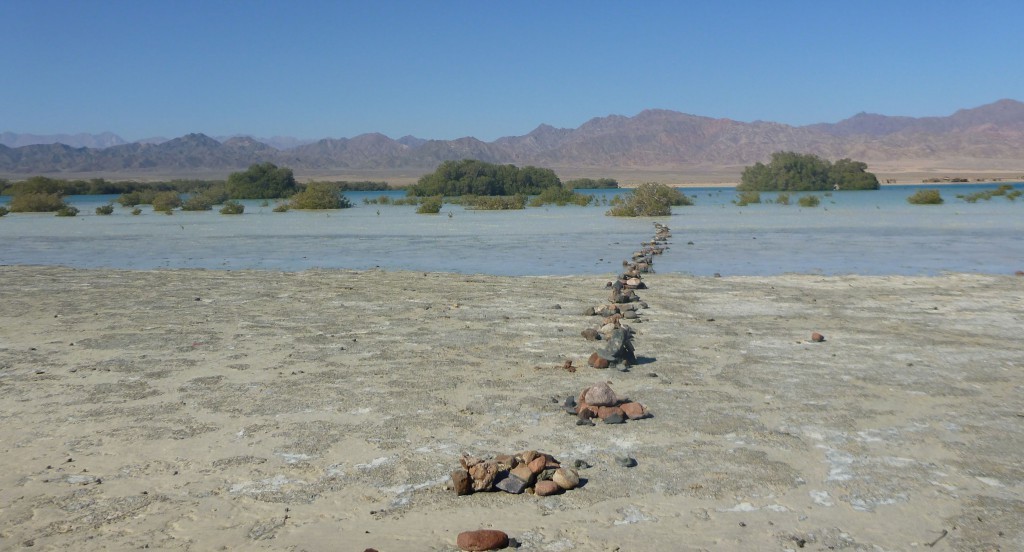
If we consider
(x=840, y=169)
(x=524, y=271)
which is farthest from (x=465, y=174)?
(x=524, y=271)

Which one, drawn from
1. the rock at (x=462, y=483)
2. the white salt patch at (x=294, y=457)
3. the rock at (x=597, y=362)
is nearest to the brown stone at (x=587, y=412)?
the rock at (x=462, y=483)

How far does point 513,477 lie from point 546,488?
0.16 m

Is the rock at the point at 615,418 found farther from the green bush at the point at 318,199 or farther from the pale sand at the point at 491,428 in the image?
the green bush at the point at 318,199

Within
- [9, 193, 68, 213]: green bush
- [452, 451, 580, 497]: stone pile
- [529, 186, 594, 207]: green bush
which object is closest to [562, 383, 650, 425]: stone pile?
[452, 451, 580, 497]: stone pile

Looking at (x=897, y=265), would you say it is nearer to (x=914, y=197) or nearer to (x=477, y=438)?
(x=477, y=438)

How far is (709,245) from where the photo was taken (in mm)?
19641

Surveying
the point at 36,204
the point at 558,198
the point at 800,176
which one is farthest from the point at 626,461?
the point at 800,176

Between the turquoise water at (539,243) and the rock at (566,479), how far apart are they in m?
9.83

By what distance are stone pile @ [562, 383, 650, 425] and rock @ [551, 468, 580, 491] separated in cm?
99

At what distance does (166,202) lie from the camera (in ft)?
135

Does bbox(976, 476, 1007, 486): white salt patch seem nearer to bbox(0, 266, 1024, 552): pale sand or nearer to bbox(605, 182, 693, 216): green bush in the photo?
bbox(0, 266, 1024, 552): pale sand

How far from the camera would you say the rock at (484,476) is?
4.02m

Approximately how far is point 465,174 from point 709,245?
1796 inches

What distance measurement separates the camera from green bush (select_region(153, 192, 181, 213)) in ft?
132
